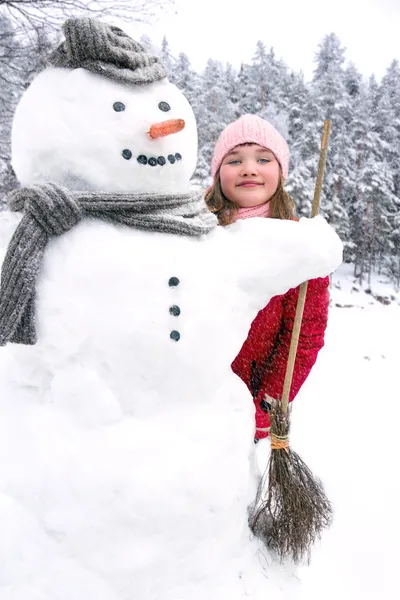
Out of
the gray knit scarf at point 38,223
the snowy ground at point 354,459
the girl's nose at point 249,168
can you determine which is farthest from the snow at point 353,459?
the girl's nose at point 249,168

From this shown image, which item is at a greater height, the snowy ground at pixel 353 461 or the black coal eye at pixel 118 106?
the black coal eye at pixel 118 106

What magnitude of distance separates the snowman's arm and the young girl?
37 centimetres

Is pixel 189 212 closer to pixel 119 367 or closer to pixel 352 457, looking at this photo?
pixel 119 367

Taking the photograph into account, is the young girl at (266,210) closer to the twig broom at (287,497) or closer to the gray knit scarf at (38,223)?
the twig broom at (287,497)

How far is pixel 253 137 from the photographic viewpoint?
209 cm

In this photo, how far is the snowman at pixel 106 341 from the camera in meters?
1.42

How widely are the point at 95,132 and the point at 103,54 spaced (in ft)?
0.85

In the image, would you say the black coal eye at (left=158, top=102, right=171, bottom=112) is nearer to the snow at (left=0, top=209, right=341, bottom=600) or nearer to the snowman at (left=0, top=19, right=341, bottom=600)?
the snowman at (left=0, top=19, right=341, bottom=600)

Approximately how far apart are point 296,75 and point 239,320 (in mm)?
32385

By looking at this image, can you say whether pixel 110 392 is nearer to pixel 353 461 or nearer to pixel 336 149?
pixel 353 461

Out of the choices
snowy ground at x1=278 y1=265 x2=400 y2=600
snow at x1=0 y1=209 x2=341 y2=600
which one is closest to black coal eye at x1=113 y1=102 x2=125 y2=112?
snow at x1=0 y1=209 x2=341 y2=600

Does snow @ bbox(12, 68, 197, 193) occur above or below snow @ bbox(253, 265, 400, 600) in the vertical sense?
above

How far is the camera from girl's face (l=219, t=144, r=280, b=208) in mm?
2098

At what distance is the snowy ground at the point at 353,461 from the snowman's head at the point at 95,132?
0.31 m
